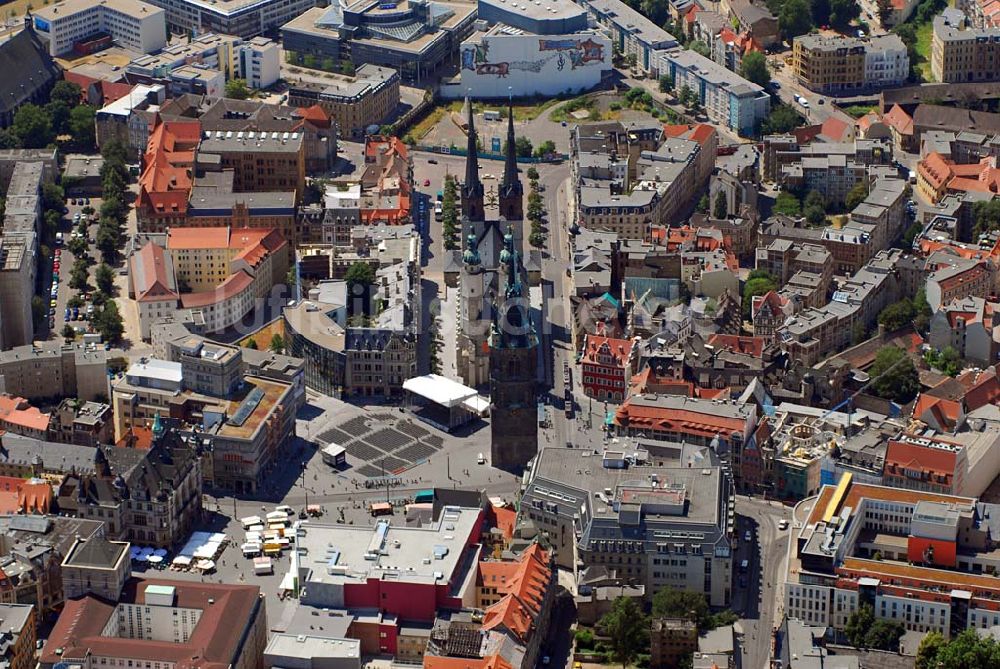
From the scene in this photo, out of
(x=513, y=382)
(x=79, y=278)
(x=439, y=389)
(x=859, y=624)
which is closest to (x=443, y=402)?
(x=439, y=389)

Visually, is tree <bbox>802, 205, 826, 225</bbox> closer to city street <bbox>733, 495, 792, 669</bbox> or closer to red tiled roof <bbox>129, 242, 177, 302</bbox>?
city street <bbox>733, 495, 792, 669</bbox>

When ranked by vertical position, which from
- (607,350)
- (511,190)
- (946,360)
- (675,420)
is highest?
(675,420)

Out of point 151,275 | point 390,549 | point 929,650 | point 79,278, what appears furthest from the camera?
point 79,278

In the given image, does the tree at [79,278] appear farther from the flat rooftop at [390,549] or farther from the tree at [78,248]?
the flat rooftop at [390,549]

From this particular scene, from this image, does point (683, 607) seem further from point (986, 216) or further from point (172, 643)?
point (986, 216)

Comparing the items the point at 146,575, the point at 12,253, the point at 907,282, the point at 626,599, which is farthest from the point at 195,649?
the point at 907,282

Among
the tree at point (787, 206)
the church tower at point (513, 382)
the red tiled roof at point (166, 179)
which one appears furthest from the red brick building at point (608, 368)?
the red tiled roof at point (166, 179)

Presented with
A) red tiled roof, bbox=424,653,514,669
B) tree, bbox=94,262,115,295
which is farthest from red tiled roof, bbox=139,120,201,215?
red tiled roof, bbox=424,653,514,669
